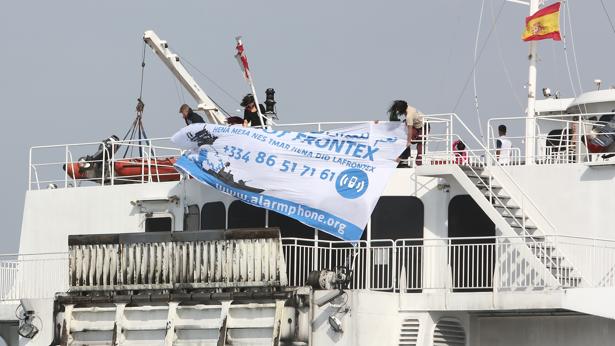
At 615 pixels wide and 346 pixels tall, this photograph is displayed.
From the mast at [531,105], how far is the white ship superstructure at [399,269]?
3.6 inches

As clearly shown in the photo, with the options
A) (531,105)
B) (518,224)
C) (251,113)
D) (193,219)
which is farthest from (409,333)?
(251,113)

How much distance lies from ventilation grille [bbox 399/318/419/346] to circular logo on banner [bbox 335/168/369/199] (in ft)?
9.86

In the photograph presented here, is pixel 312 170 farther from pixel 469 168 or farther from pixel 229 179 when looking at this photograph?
pixel 469 168

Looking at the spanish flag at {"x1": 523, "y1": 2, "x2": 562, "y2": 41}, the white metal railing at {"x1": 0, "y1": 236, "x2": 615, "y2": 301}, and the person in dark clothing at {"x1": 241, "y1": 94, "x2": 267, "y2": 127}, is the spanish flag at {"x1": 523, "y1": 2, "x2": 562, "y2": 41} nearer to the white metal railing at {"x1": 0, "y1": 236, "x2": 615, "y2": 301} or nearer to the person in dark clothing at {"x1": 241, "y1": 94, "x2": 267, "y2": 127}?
the white metal railing at {"x1": 0, "y1": 236, "x2": 615, "y2": 301}

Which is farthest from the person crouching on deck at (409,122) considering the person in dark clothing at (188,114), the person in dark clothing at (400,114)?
the person in dark clothing at (188,114)

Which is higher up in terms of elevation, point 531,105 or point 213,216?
point 531,105

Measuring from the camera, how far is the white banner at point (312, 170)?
118ft

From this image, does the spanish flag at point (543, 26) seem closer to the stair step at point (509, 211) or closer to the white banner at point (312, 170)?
the white banner at point (312, 170)

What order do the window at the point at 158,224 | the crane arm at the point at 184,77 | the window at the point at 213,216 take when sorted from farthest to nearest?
the crane arm at the point at 184,77, the window at the point at 158,224, the window at the point at 213,216

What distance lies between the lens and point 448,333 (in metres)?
34.9

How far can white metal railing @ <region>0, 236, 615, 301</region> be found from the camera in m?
34.5

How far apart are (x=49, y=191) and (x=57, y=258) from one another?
5.69 ft

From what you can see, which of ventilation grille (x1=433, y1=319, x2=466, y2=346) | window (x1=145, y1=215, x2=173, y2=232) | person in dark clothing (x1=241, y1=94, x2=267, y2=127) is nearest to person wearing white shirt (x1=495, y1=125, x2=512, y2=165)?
ventilation grille (x1=433, y1=319, x2=466, y2=346)

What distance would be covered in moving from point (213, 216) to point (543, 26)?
844 cm
